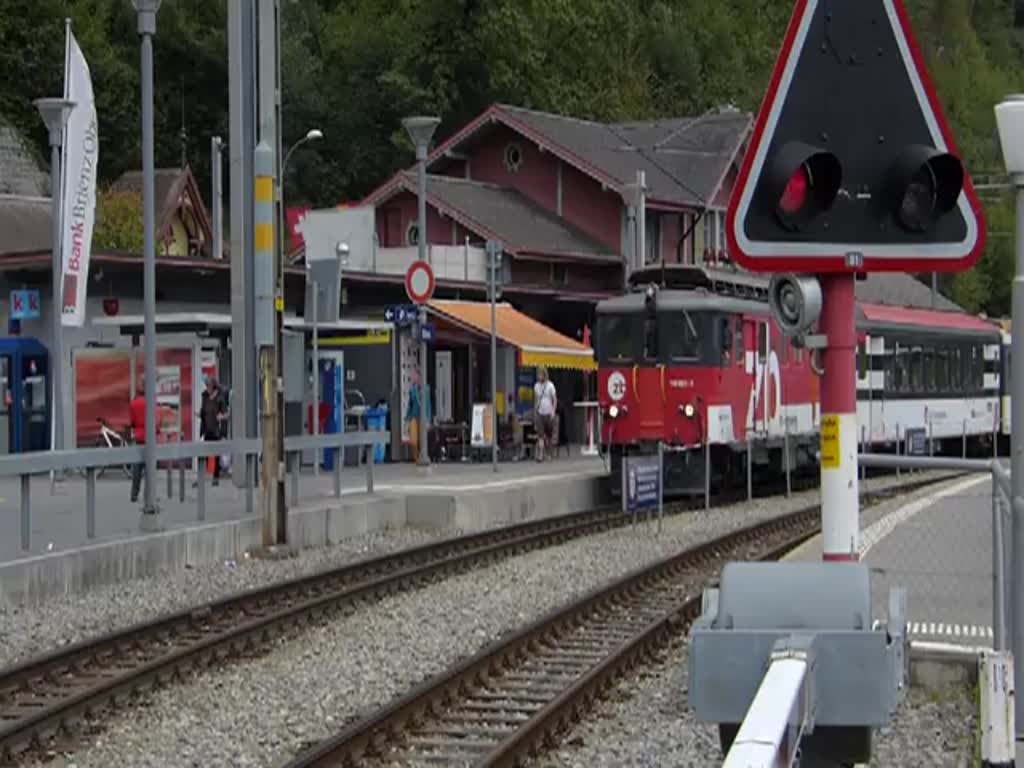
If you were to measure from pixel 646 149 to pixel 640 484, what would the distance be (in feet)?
126

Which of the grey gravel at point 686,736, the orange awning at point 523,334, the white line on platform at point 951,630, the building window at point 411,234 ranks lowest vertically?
the grey gravel at point 686,736

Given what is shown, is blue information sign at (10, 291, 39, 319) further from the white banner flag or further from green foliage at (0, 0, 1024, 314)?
green foliage at (0, 0, 1024, 314)

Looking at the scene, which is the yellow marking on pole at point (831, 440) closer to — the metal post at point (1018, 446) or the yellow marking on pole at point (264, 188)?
the metal post at point (1018, 446)

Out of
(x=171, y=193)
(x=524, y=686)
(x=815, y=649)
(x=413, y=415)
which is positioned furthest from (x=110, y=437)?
(x=171, y=193)

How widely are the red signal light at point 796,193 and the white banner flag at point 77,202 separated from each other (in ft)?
70.6

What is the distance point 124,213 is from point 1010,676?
201 ft

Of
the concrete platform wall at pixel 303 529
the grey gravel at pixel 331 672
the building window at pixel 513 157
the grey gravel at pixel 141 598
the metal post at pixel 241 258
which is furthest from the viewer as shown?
the building window at pixel 513 157

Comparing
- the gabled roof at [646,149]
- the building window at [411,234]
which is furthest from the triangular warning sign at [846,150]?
the building window at [411,234]

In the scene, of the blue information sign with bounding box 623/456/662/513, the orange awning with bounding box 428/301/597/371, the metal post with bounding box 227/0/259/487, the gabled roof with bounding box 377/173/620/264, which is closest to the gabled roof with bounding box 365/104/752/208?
the gabled roof with bounding box 377/173/620/264

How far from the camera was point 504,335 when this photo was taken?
3750cm

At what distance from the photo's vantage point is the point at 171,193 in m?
67.4

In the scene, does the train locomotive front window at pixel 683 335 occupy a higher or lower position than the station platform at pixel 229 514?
higher

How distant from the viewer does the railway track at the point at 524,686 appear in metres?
9.77

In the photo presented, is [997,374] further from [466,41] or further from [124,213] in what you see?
[466,41]
